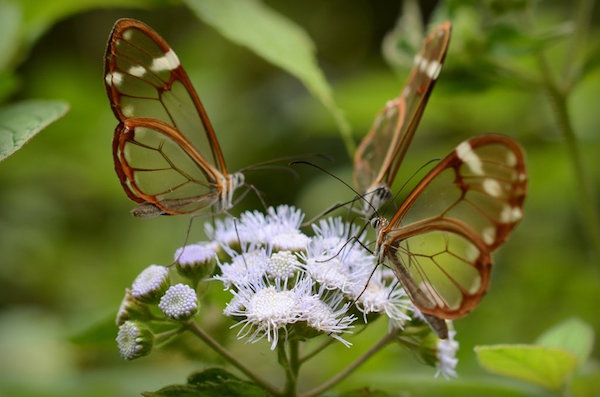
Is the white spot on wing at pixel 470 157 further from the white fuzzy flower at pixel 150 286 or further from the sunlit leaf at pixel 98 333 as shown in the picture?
the sunlit leaf at pixel 98 333

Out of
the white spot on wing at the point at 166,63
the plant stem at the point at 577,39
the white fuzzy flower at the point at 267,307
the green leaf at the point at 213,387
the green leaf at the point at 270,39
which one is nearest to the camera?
the green leaf at the point at 213,387

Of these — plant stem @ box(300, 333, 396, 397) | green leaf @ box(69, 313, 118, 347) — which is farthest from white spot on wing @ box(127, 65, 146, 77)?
plant stem @ box(300, 333, 396, 397)

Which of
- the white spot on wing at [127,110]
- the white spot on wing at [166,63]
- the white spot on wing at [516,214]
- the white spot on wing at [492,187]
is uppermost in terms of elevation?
the white spot on wing at [166,63]

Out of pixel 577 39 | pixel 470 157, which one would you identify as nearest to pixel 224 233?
pixel 470 157

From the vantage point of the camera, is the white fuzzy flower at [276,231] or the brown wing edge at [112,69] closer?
the brown wing edge at [112,69]

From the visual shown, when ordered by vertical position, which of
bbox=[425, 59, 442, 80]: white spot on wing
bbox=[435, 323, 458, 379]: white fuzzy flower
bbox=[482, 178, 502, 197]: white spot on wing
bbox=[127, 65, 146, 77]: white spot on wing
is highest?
bbox=[425, 59, 442, 80]: white spot on wing

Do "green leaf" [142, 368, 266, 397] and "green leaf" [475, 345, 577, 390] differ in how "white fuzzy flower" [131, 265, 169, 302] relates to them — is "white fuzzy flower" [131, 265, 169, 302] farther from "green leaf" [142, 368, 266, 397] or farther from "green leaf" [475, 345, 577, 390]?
"green leaf" [475, 345, 577, 390]

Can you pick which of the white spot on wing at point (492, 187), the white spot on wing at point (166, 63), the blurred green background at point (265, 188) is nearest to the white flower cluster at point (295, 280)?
the white spot on wing at point (492, 187)
